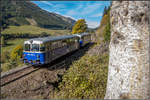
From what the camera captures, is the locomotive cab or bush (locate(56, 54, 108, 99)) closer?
bush (locate(56, 54, 108, 99))

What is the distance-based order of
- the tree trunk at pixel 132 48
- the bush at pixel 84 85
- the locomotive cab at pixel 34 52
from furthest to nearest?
the locomotive cab at pixel 34 52 → the bush at pixel 84 85 → the tree trunk at pixel 132 48

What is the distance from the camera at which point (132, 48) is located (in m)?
2.15

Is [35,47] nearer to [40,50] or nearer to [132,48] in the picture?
[40,50]

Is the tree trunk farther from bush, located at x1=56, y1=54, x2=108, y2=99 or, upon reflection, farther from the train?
the train

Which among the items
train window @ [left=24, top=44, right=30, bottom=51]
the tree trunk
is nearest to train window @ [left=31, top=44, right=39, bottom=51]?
train window @ [left=24, top=44, right=30, bottom=51]

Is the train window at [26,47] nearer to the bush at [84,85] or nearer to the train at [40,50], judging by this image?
the train at [40,50]

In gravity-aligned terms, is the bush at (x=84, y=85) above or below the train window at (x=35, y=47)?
below

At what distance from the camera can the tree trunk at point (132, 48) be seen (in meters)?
2.11

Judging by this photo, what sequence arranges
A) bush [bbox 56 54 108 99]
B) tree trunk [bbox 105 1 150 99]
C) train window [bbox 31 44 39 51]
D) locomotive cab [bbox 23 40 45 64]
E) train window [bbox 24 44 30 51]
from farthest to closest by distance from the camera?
train window [bbox 24 44 30 51]
train window [bbox 31 44 39 51]
locomotive cab [bbox 23 40 45 64]
bush [bbox 56 54 108 99]
tree trunk [bbox 105 1 150 99]

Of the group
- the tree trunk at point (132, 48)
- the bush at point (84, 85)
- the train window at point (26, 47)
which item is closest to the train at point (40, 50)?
the train window at point (26, 47)

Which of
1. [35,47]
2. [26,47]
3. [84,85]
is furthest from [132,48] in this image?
[26,47]

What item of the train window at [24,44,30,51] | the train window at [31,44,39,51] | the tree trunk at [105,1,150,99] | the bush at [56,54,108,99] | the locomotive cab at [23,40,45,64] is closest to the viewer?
the tree trunk at [105,1,150,99]

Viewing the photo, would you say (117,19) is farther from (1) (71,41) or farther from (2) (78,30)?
(2) (78,30)

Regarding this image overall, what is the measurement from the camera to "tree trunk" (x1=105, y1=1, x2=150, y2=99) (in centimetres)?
211
